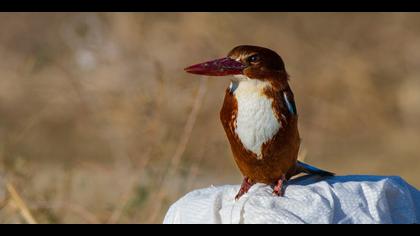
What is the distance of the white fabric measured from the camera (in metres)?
2.94

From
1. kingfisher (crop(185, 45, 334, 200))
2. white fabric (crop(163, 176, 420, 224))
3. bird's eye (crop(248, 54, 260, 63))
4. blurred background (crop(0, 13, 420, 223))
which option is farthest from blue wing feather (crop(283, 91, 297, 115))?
blurred background (crop(0, 13, 420, 223))

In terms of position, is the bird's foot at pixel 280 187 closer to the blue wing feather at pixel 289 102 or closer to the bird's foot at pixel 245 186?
the bird's foot at pixel 245 186

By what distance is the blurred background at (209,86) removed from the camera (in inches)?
288

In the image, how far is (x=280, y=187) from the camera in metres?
3.19

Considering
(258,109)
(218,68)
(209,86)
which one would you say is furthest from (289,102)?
(209,86)

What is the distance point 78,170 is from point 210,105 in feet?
6.91

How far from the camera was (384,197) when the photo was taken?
3141 mm

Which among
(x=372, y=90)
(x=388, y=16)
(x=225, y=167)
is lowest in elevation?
(x=225, y=167)

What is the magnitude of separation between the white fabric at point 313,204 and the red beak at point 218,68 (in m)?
0.40

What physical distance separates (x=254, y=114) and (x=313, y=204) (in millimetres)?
349

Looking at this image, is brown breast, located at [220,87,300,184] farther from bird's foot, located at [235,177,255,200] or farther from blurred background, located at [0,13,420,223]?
blurred background, located at [0,13,420,223]
